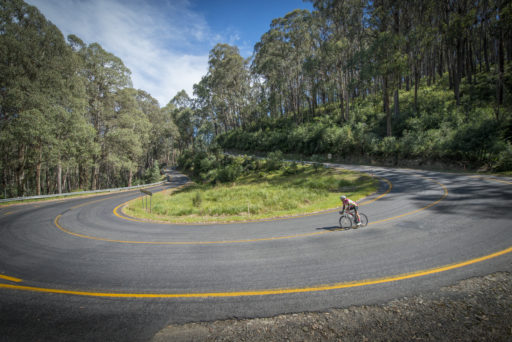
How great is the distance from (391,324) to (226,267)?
391cm

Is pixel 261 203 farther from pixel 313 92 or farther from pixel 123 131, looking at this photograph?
pixel 313 92

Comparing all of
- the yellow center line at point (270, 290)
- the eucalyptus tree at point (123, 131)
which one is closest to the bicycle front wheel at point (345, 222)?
the yellow center line at point (270, 290)

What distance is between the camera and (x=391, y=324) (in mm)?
3604

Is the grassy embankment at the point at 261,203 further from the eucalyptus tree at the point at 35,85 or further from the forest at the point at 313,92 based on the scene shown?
the eucalyptus tree at the point at 35,85

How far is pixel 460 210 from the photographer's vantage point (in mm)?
9055

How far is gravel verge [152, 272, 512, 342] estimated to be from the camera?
3.39m

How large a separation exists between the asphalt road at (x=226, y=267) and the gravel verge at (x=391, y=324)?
0.81ft

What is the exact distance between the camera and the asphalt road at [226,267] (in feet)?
13.6

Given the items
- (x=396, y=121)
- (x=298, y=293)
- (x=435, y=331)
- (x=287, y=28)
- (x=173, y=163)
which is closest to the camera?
(x=435, y=331)

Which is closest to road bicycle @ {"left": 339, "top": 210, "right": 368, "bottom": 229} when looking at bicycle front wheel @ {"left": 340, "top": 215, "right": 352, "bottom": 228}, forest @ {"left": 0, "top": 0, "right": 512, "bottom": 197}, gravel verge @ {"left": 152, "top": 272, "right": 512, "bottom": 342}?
bicycle front wheel @ {"left": 340, "top": 215, "right": 352, "bottom": 228}

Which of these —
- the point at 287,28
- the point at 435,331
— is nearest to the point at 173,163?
the point at 287,28

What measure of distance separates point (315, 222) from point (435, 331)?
600 cm

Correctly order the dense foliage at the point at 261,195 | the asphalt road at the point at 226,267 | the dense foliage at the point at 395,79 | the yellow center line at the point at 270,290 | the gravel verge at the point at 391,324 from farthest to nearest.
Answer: the dense foliage at the point at 395,79
the dense foliage at the point at 261,195
the yellow center line at the point at 270,290
the asphalt road at the point at 226,267
the gravel verge at the point at 391,324

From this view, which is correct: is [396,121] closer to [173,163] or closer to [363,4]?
[363,4]
